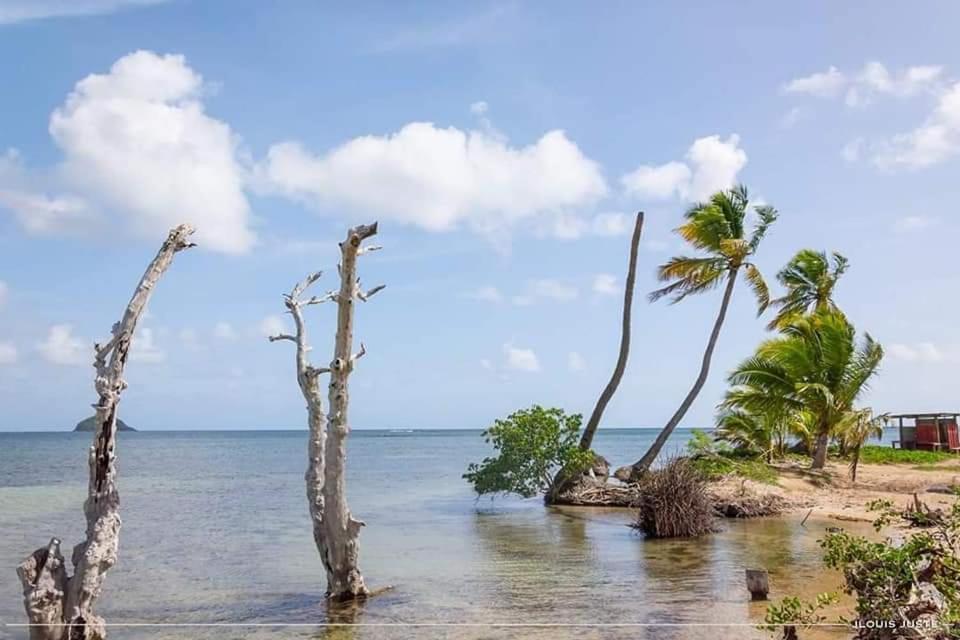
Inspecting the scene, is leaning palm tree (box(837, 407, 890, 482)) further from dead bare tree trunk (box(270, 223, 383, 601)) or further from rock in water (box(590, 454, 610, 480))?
dead bare tree trunk (box(270, 223, 383, 601))

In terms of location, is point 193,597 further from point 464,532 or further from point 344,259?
point 464,532

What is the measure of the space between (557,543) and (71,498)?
66.3 ft

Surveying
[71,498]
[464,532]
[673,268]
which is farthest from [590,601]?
[71,498]

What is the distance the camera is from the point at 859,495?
2345 centimetres

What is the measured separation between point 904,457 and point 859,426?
241 inches

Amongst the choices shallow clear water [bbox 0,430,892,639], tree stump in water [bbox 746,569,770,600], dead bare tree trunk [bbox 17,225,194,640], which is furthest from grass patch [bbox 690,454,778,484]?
dead bare tree trunk [bbox 17,225,194,640]

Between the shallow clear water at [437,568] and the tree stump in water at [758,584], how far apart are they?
0.29 metres

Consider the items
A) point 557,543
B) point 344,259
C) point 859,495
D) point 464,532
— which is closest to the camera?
point 344,259

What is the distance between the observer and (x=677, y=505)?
17891 millimetres

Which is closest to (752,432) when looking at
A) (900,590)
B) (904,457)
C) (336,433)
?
(904,457)

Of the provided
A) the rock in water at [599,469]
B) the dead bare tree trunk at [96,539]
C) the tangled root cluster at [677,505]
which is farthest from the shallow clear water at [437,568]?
the rock in water at [599,469]

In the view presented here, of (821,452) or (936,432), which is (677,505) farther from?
(936,432)

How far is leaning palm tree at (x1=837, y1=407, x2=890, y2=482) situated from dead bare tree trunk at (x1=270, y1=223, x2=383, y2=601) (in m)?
18.1

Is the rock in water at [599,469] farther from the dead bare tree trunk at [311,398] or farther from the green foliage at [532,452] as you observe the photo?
the dead bare tree trunk at [311,398]
